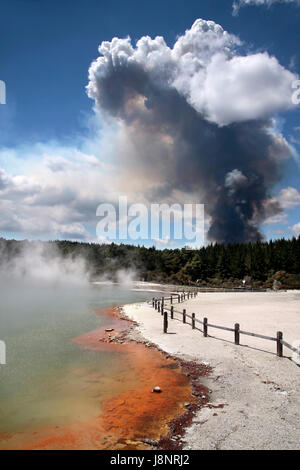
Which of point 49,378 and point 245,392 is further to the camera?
point 49,378

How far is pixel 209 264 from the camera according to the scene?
4040 inches

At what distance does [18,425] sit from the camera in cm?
804

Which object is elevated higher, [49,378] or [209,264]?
[209,264]

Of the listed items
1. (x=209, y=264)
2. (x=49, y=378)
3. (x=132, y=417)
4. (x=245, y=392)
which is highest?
(x=209, y=264)

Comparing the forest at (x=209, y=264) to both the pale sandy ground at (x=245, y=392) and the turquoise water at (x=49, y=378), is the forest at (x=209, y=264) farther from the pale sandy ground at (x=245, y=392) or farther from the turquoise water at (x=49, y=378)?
the turquoise water at (x=49, y=378)

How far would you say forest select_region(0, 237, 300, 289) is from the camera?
292 ft

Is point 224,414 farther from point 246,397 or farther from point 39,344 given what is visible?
point 39,344

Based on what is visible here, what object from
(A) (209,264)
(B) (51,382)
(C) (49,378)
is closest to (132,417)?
(B) (51,382)

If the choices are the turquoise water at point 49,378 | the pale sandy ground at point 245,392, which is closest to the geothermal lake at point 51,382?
the turquoise water at point 49,378

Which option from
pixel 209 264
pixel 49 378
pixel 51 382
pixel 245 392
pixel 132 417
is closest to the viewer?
pixel 132 417

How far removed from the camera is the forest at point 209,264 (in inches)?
3501

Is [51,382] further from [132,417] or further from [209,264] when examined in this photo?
[209,264]
